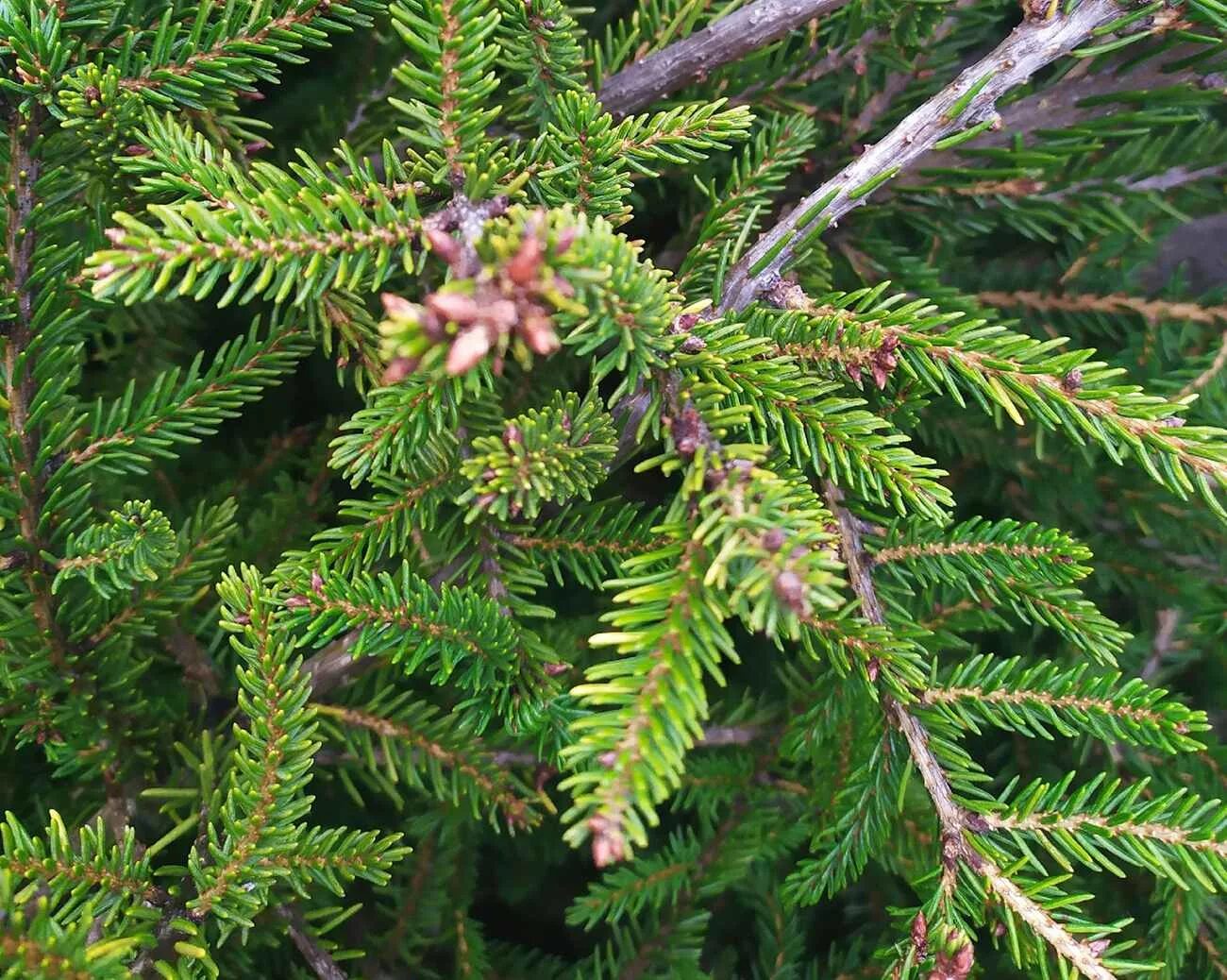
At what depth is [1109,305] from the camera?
130cm

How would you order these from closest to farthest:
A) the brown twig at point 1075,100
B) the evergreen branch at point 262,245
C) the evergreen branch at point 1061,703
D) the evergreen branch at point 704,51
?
the evergreen branch at point 262,245 → the evergreen branch at point 1061,703 → the evergreen branch at point 704,51 → the brown twig at point 1075,100

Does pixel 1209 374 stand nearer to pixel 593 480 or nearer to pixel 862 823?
pixel 862 823

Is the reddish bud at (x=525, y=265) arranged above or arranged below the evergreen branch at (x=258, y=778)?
above

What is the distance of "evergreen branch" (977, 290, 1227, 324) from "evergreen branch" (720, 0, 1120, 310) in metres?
0.53

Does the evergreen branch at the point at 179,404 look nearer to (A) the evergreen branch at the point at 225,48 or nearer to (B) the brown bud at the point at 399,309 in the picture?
(A) the evergreen branch at the point at 225,48

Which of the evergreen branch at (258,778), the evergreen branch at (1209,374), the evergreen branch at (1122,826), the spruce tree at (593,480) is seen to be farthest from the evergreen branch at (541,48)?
the evergreen branch at (1209,374)

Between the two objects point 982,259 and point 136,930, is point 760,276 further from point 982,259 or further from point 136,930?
point 982,259

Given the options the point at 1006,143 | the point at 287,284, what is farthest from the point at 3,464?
the point at 1006,143

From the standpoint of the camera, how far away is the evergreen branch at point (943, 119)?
79cm

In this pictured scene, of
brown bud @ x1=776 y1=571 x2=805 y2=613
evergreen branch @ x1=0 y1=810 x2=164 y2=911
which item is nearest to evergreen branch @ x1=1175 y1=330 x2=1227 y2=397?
brown bud @ x1=776 y1=571 x2=805 y2=613

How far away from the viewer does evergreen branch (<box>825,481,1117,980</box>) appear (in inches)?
28.9

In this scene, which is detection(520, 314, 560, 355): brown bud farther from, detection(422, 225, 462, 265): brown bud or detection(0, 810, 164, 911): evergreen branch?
detection(0, 810, 164, 911): evergreen branch

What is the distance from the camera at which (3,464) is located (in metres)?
0.82

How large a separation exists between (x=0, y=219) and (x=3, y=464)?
0.71 feet
